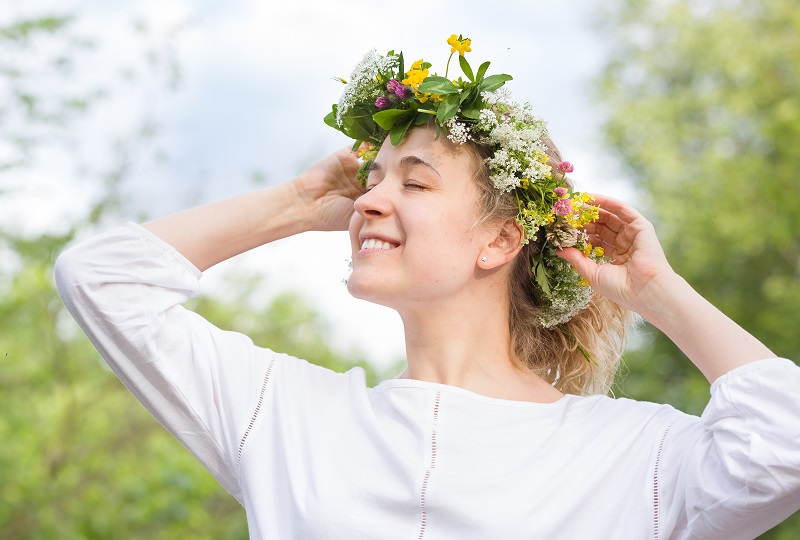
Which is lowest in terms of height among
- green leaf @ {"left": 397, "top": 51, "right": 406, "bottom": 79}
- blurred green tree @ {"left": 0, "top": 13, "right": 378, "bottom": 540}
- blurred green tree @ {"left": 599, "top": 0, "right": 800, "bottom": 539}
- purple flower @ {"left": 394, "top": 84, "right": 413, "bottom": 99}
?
blurred green tree @ {"left": 0, "top": 13, "right": 378, "bottom": 540}

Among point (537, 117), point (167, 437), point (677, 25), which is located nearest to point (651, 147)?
point (677, 25)

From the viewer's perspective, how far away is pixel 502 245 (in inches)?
98.7

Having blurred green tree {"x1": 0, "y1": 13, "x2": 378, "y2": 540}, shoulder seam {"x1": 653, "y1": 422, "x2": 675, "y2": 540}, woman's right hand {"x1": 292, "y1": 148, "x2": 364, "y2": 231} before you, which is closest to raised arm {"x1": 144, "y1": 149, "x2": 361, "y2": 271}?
woman's right hand {"x1": 292, "y1": 148, "x2": 364, "y2": 231}

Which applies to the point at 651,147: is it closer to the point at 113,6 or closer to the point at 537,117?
the point at 113,6

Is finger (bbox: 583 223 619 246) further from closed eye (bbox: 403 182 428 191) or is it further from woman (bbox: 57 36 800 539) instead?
closed eye (bbox: 403 182 428 191)

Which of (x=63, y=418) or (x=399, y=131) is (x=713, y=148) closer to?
(x=63, y=418)

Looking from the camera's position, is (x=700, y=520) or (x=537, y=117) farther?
(x=537, y=117)

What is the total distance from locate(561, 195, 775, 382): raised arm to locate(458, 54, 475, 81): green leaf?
0.42 m

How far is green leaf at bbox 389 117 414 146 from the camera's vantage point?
95.7 inches

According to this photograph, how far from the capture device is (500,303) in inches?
101

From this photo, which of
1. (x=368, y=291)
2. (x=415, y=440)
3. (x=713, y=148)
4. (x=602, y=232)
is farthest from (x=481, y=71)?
(x=713, y=148)

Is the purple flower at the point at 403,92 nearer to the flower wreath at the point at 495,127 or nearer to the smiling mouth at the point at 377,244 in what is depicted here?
the flower wreath at the point at 495,127

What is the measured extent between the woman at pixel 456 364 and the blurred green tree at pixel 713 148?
8194 mm

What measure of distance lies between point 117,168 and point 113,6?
1279mm
